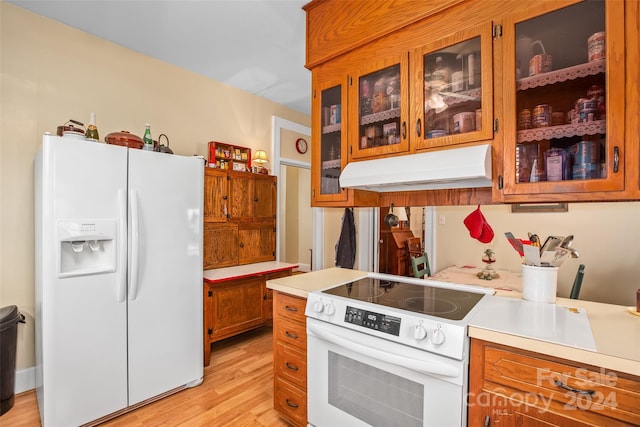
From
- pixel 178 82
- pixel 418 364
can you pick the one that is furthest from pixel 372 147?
pixel 178 82

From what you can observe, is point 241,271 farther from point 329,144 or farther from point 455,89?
point 455,89

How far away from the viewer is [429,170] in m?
1.49

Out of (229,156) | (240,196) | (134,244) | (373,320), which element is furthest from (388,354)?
(229,156)

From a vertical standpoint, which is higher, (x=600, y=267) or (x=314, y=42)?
(x=314, y=42)

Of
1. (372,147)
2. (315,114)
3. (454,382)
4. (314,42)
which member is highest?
(314,42)

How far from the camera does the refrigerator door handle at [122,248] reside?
198cm

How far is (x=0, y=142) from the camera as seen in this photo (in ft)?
7.02

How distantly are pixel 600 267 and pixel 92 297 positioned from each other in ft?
13.0

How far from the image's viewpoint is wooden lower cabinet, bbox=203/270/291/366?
2.66 m

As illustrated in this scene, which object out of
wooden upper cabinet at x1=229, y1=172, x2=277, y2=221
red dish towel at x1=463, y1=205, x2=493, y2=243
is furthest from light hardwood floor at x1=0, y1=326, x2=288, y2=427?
red dish towel at x1=463, y1=205, x2=493, y2=243

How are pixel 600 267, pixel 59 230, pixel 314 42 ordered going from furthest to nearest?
1. pixel 600 267
2. pixel 314 42
3. pixel 59 230

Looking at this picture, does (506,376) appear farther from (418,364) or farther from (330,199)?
(330,199)

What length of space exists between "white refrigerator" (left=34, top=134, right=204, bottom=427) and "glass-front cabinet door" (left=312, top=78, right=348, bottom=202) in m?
0.97

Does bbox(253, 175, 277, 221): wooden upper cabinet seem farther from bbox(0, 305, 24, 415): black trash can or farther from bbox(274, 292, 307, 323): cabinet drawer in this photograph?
bbox(0, 305, 24, 415): black trash can
